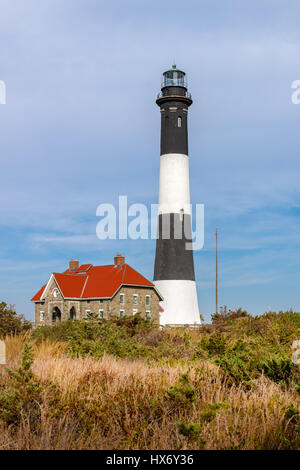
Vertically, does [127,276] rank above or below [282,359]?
above

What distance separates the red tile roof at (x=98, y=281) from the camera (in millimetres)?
43156

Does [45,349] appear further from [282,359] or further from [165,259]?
[165,259]

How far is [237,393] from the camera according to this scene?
28.6 ft

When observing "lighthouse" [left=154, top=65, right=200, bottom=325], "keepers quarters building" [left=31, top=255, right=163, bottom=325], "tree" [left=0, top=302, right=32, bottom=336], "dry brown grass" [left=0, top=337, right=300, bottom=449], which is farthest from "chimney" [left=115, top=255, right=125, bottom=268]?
"dry brown grass" [left=0, top=337, right=300, bottom=449]

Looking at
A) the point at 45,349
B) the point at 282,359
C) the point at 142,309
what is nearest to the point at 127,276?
the point at 142,309

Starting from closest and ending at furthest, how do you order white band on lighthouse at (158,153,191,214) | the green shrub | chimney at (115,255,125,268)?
the green shrub
white band on lighthouse at (158,153,191,214)
chimney at (115,255,125,268)

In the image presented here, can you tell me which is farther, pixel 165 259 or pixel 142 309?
pixel 142 309

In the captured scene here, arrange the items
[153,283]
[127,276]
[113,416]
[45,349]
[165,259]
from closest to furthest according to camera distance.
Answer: [113,416]
[45,349]
[165,259]
[153,283]
[127,276]

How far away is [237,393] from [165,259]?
2967 cm

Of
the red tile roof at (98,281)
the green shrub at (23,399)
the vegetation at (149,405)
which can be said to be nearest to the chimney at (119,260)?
the red tile roof at (98,281)

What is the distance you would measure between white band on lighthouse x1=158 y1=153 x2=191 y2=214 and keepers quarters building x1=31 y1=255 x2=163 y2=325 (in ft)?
22.2

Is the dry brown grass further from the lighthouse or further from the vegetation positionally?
the lighthouse

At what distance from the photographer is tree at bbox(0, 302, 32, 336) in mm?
18281

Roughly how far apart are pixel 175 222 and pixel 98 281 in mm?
10409
